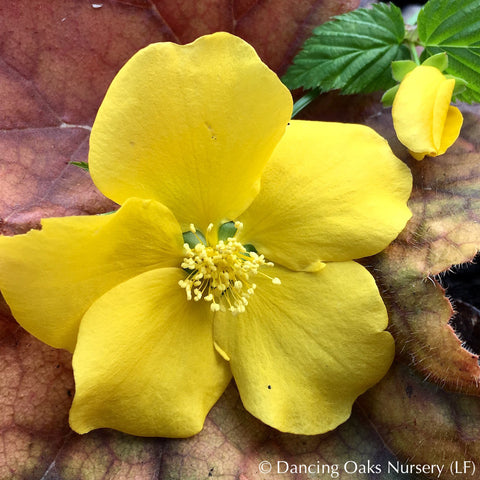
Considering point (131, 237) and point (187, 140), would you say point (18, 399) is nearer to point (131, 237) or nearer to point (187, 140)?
point (131, 237)

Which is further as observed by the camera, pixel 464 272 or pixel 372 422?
pixel 464 272

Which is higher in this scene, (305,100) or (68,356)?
(305,100)

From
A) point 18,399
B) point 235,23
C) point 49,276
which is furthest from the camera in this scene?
point 235,23

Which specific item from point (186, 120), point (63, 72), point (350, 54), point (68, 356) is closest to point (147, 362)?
point (68, 356)

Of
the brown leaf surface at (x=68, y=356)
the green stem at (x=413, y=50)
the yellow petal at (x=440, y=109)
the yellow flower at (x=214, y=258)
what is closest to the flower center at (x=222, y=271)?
the yellow flower at (x=214, y=258)

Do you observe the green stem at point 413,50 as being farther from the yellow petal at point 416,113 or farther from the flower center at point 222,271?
the flower center at point 222,271

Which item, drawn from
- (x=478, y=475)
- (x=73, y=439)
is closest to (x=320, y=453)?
(x=478, y=475)

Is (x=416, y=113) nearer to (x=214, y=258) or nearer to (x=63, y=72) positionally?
(x=214, y=258)
